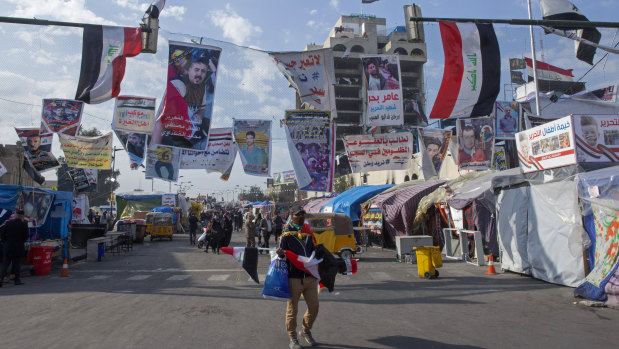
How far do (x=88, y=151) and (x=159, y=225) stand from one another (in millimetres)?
11649

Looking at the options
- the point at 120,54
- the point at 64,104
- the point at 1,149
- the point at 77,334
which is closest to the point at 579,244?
the point at 77,334

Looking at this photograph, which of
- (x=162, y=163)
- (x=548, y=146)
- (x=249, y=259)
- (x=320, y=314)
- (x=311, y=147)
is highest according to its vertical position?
(x=311, y=147)

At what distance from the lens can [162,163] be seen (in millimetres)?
15984

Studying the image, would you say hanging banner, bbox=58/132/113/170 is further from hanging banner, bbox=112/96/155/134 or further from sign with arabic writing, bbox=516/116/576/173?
sign with arabic writing, bbox=516/116/576/173

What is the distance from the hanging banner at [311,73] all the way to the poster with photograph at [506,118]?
33.4 ft

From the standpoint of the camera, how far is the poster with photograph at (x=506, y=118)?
19.0 meters

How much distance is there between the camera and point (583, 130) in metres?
9.12

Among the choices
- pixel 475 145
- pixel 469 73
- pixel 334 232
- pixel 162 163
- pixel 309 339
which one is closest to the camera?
pixel 309 339

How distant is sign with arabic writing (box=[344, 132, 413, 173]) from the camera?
16.0 metres

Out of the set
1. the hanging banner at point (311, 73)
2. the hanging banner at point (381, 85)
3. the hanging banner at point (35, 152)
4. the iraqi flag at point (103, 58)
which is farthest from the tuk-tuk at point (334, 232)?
the hanging banner at point (35, 152)

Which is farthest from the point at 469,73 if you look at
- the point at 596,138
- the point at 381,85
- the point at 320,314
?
the point at 320,314

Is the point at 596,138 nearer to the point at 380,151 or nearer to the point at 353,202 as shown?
the point at 380,151

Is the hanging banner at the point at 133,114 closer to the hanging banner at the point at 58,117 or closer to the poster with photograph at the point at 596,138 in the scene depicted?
the hanging banner at the point at 58,117

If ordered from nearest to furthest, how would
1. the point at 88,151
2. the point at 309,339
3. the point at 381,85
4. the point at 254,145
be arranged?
the point at 309,339 < the point at 381,85 < the point at 254,145 < the point at 88,151
